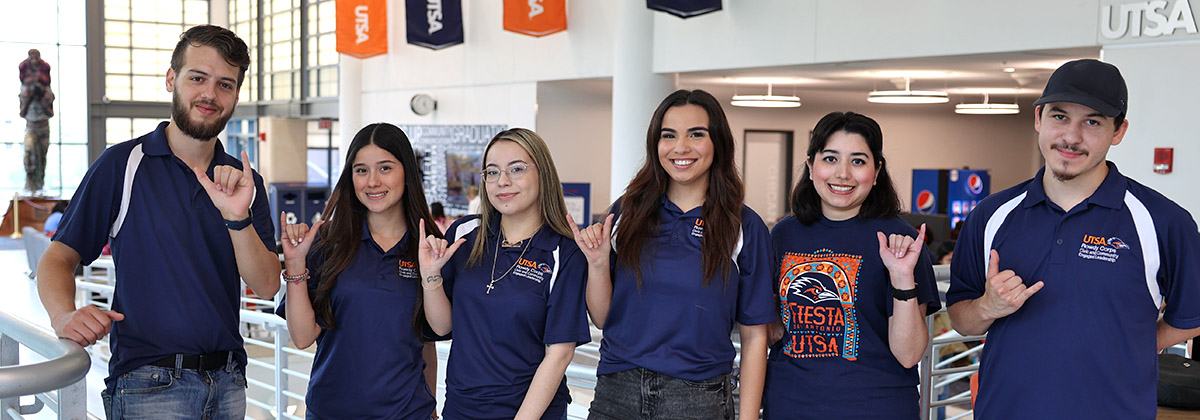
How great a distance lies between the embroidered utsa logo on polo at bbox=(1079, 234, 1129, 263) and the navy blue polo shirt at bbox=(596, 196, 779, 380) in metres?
0.76

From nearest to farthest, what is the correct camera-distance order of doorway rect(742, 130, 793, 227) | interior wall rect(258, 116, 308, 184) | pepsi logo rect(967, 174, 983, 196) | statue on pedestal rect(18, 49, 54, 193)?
pepsi logo rect(967, 174, 983, 196), doorway rect(742, 130, 793, 227), interior wall rect(258, 116, 308, 184), statue on pedestal rect(18, 49, 54, 193)

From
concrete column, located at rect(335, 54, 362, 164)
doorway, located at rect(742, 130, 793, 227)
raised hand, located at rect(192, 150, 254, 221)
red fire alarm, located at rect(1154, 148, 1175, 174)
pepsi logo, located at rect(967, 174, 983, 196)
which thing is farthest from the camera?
doorway, located at rect(742, 130, 793, 227)

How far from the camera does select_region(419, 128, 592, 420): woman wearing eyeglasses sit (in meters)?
2.60

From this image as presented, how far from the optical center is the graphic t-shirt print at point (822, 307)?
2.52 m

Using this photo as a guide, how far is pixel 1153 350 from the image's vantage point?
2.33m

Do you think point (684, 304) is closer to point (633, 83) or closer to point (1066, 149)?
point (1066, 149)

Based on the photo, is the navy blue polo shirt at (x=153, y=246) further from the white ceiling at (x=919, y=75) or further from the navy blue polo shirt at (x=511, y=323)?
the white ceiling at (x=919, y=75)

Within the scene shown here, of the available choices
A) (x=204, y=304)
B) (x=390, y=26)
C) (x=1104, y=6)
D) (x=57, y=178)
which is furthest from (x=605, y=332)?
(x=57, y=178)

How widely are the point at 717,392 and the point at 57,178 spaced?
26.8 m

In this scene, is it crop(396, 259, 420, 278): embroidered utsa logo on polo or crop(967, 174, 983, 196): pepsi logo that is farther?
crop(967, 174, 983, 196): pepsi logo

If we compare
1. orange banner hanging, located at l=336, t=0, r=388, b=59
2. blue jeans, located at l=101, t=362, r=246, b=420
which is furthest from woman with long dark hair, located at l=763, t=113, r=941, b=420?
orange banner hanging, located at l=336, t=0, r=388, b=59

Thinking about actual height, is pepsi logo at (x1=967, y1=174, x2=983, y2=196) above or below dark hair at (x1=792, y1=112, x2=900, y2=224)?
below

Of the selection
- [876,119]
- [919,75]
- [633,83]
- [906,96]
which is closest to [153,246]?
[633,83]

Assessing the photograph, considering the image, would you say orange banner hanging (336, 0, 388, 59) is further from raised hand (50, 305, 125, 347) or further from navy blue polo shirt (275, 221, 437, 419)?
raised hand (50, 305, 125, 347)
